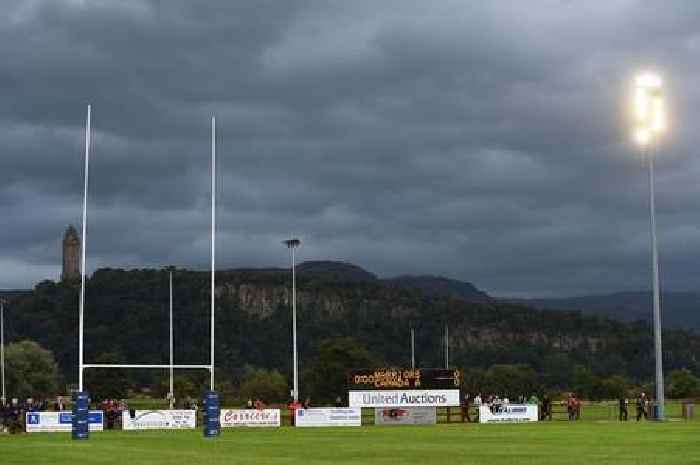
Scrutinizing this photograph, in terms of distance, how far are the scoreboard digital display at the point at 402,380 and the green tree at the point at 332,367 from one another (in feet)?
187

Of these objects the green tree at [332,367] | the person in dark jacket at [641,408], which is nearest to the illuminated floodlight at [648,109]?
the person in dark jacket at [641,408]

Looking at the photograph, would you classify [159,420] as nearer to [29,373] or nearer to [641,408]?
[641,408]

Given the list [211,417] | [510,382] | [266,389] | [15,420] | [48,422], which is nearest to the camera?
[211,417]

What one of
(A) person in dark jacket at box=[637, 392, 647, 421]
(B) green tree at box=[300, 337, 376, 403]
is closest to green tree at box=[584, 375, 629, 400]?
(B) green tree at box=[300, 337, 376, 403]

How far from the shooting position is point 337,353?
5477 inches

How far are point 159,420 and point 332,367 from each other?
71250mm

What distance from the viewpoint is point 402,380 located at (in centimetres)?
7319

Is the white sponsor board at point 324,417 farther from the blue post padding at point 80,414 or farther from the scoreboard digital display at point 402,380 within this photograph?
the blue post padding at point 80,414

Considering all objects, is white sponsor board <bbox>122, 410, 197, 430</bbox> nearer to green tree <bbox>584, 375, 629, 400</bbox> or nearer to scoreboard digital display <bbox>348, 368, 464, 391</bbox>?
scoreboard digital display <bbox>348, 368, 464, 391</bbox>

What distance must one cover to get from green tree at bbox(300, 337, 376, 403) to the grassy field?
82553mm

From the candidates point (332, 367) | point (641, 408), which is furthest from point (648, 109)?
point (332, 367)

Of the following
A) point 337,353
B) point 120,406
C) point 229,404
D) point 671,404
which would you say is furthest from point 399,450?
point 337,353

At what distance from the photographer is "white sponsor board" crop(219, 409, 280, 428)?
67.7 m

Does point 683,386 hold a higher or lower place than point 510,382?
lower
